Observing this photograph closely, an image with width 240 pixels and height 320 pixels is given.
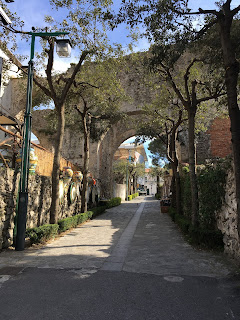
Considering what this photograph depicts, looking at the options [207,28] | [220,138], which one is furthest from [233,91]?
[220,138]

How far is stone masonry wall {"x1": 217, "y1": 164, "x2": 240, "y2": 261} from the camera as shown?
18.1 feet

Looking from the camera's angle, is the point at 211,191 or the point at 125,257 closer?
the point at 125,257

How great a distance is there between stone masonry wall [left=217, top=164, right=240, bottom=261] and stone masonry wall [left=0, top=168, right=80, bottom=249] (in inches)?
210

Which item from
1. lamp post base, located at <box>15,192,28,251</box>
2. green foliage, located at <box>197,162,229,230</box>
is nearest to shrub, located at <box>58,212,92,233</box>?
lamp post base, located at <box>15,192,28,251</box>

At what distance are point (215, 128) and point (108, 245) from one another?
18414 millimetres

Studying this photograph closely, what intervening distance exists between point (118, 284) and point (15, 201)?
396 cm

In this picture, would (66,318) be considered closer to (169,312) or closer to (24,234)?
(169,312)

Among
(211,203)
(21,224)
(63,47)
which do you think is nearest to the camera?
(21,224)

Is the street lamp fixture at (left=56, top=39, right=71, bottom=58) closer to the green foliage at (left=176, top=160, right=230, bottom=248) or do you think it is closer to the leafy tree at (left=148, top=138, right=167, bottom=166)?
the green foliage at (left=176, top=160, right=230, bottom=248)

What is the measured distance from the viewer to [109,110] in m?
14.1

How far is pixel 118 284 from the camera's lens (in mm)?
4043

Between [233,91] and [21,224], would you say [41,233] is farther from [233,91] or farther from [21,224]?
[233,91]

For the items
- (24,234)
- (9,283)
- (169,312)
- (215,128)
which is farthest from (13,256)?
(215,128)

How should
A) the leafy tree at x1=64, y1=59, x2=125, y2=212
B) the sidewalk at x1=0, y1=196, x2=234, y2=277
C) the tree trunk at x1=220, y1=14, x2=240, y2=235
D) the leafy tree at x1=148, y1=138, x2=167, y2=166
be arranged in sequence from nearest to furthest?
the tree trunk at x1=220, y1=14, x2=240, y2=235 < the sidewalk at x1=0, y1=196, x2=234, y2=277 < the leafy tree at x1=64, y1=59, x2=125, y2=212 < the leafy tree at x1=148, y1=138, x2=167, y2=166
